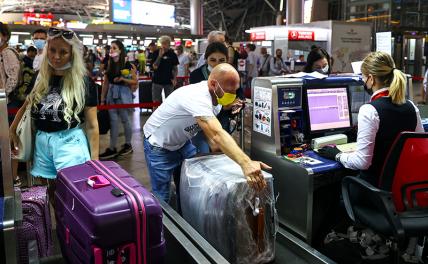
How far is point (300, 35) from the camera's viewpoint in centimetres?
1270

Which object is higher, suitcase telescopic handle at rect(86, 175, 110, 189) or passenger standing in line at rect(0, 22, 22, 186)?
passenger standing in line at rect(0, 22, 22, 186)

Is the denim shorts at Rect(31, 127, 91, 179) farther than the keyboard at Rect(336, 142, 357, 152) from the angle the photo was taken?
No

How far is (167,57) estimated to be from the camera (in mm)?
7086

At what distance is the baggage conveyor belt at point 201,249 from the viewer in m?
1.93

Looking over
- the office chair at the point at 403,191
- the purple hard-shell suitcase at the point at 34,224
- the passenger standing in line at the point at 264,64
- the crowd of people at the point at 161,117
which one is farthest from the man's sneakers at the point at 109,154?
the passenger standing in line at the point at 264,64

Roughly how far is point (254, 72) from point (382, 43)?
6.76 metres

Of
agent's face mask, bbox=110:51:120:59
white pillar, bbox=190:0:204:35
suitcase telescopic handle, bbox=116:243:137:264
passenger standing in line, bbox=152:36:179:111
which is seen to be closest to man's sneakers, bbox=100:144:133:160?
agent's face mask, bbox=110:51:120:59

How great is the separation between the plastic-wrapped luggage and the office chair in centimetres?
59

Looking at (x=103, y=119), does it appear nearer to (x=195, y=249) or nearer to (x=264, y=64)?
(x=195, y=249)

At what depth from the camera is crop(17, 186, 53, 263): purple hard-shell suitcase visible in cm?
195

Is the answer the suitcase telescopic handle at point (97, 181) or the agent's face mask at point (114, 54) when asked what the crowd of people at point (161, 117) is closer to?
the suitcase telescopic handle at point (97, 181)

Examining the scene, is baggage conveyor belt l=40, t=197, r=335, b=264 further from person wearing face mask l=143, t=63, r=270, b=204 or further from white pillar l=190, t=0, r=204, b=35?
white pillar l=190, t=0, r=204, b=35

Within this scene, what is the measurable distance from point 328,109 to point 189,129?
122cm

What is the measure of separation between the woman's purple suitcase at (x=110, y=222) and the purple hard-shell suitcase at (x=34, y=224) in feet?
0.76
